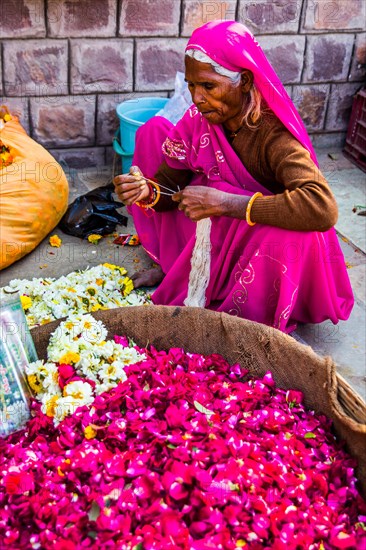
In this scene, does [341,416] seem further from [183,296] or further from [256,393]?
[183,296]

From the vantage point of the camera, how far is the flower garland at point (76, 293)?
9.45ft

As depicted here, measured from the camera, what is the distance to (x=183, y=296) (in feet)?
9.70

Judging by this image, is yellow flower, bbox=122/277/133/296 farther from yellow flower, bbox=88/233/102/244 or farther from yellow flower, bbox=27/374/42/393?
yellow flower, bbox=27/374/42/393

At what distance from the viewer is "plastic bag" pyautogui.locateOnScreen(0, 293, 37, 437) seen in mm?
2055

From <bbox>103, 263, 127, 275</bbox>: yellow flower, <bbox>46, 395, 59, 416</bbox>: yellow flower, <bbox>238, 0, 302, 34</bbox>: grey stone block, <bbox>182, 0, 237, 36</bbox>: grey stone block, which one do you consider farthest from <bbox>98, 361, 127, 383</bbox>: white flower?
<bbox>238, 0, 302, 34</bbox>: grey stone block

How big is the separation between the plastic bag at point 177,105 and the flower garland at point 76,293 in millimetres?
1127

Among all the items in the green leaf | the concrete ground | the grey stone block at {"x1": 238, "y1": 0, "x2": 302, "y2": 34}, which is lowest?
the concrete ground

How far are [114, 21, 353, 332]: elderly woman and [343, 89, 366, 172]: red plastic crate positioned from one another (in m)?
2.13

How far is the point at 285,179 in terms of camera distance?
2479 mm

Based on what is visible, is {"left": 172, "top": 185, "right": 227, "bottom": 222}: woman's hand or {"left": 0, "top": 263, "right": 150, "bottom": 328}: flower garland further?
{"left": 0, "top": 263, "right": 150, "bottom": 328}: flower garland

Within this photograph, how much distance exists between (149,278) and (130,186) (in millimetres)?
639

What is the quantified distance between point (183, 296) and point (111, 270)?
49cm

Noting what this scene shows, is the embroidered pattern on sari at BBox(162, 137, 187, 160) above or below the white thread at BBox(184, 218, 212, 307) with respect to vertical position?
above

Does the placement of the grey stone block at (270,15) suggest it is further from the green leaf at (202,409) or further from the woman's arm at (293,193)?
the green leaf at (202,409)
